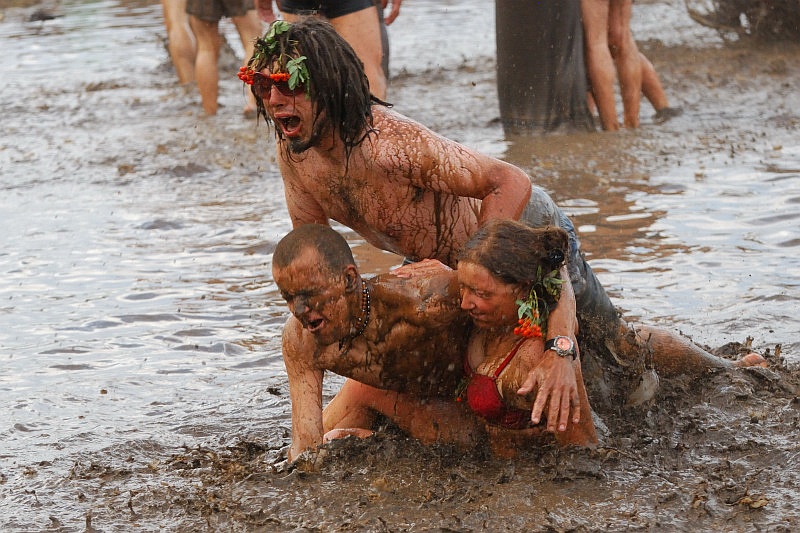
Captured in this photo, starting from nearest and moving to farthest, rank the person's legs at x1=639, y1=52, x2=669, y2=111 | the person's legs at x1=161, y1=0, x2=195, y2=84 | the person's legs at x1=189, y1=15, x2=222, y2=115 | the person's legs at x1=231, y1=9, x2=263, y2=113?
the person's legs at x1=639, y1=52, x2=669, y2=111
the person's legs at x1=189, y1=15, x2=222, y2=115
the person's legs at x1=231, y1=9, x2=263, y2=113
the person's legs at x1=161, y1=0, x2=195, y2=84

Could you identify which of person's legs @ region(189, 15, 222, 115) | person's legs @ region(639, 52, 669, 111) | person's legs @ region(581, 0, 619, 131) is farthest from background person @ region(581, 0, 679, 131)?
person's legs @ region(189, 15, 222, 115)

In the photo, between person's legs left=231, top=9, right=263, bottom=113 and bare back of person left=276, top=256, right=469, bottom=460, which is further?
person's legs left=231, top=9, right=263, bottom=113

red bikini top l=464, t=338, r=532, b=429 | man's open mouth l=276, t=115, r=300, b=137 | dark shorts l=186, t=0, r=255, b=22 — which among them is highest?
man's open mouth l=276, t=115, r=300, b=137

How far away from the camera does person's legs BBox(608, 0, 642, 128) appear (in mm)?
9141

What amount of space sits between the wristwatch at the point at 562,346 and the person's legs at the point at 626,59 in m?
5.83

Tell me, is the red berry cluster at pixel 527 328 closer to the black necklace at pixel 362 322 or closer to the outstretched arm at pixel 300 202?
the black necklace at pixel 362 322

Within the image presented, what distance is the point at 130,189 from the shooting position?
8828 mm

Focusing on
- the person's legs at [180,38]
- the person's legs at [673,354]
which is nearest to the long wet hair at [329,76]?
the person's legs at [673,354]

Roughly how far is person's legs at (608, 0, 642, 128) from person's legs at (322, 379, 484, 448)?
18.0ft

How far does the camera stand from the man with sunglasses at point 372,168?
152 inches

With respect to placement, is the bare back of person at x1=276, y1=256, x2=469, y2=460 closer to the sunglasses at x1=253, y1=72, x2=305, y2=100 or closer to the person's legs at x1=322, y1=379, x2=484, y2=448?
the person's legs at x1=322, y1=379, x2=484, y2=448

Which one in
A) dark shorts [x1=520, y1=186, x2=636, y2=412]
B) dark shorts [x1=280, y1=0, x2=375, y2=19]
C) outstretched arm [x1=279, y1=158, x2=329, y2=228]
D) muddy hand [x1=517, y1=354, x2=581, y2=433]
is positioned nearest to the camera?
muddy hand [x1=517, y1=354, x2=581, y2=433]

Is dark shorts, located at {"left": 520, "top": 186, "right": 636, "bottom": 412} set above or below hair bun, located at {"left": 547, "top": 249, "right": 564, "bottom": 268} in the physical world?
below

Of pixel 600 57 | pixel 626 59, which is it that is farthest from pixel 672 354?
pixel 626 59
